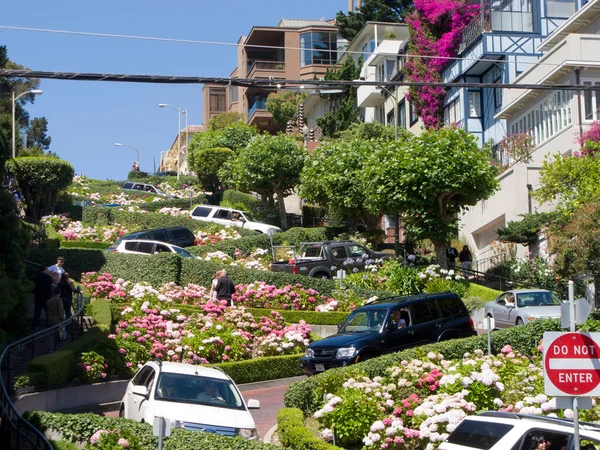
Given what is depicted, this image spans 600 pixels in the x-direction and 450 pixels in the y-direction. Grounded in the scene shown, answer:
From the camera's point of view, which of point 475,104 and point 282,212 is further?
point 282,212

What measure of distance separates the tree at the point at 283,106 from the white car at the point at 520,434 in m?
73.9

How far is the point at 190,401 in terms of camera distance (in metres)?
14.6

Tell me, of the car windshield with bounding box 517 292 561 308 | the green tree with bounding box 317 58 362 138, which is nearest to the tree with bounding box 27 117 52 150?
the green tree with bounding box 317 58 362 138

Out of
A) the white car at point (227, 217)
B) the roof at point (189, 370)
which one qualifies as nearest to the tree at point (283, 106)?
the white car at point (227, 217)

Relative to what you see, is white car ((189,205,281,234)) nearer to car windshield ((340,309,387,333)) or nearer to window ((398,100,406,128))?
window ((398,100,406,128))

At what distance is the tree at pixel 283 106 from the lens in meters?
A: 84.6

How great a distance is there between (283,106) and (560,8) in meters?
39.4

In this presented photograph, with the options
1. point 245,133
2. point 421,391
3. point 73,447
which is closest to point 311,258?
point 421,391

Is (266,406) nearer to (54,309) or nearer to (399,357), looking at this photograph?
(399,357)

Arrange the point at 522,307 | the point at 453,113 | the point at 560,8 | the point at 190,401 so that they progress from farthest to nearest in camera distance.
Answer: the point at 453,113 < the point at 560,8 < the point at 522,307 < the point at 190,401

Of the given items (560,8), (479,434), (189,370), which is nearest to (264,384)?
(189,370)

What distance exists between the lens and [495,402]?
Answer: 15555 mm

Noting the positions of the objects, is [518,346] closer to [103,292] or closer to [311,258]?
[103,292]

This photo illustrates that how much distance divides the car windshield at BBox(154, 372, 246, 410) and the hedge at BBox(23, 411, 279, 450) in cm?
128
